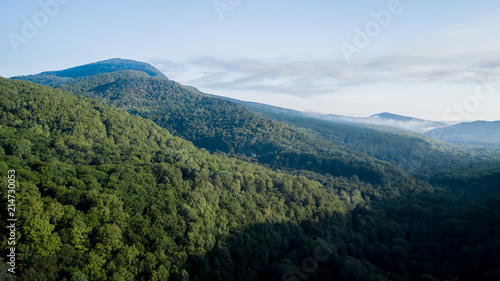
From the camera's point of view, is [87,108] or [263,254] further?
[87,108]

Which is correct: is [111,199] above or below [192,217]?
above

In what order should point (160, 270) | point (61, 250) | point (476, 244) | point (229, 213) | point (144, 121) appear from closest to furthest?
point (61, 250) < point (160, 270) < point (476, 244) < point (229, 213) < point (144, 121)

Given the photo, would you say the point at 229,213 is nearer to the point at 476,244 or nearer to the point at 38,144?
the point at 38,144

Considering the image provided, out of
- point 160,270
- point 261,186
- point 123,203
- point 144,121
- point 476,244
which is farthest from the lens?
point 144,121

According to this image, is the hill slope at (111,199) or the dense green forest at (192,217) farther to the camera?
the dense green forest at (192,217)

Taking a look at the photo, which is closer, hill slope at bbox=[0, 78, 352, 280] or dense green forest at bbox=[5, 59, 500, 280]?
hill slope at bbox=[0, 78, 352, 280]

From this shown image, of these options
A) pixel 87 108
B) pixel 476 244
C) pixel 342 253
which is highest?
pixel 87 108

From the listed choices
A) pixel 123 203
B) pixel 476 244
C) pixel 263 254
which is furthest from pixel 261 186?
pixel 476 244

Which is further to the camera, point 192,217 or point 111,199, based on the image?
point 192,217
